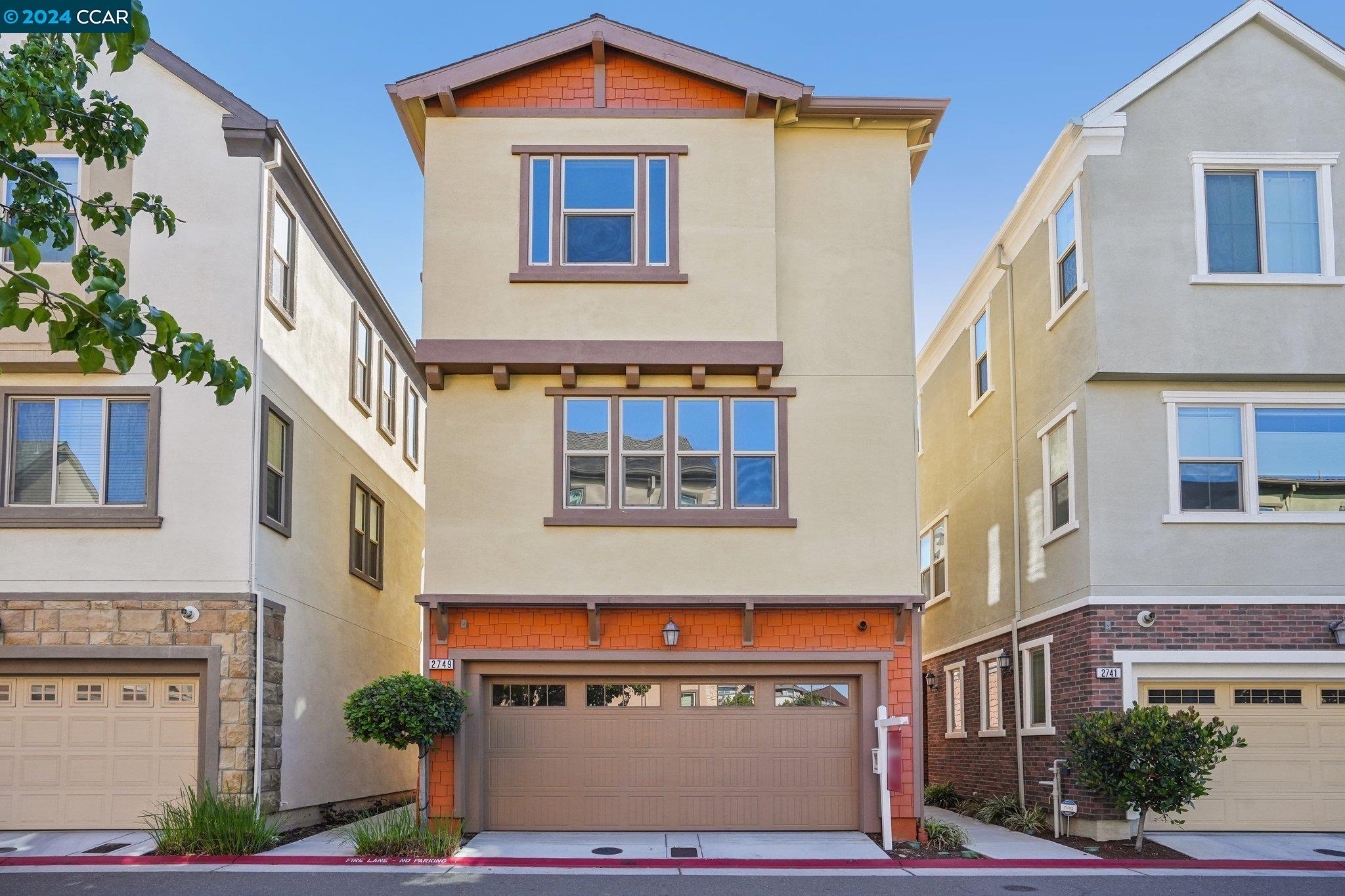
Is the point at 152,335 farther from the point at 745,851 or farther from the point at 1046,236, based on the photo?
the point at 1046,236

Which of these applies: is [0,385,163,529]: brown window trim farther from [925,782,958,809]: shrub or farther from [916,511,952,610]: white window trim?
[925,782,958,809]: shrub

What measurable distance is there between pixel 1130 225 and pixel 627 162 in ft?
20.6

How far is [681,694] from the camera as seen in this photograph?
16109 mm

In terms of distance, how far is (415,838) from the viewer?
559 inches

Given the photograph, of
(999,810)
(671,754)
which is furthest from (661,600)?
(999,810)

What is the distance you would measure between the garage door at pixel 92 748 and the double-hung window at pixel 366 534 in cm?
476

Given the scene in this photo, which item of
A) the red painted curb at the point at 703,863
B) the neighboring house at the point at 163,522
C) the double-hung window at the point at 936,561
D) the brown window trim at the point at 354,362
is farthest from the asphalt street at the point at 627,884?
the double-hung window at the point at 936,561

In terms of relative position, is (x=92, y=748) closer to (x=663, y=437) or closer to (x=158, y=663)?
(x=158, y=663)

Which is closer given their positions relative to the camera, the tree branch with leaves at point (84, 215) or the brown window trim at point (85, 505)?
the tree branch with leaves at point (84, 215)

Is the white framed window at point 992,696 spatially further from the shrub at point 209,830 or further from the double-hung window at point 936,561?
the shrub at point 209,830

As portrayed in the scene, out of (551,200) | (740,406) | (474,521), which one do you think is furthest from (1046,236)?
(474,521)

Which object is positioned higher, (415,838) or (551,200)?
(551,200)

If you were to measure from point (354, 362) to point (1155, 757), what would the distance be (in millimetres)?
12826

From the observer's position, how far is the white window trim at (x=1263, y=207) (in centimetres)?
1644
